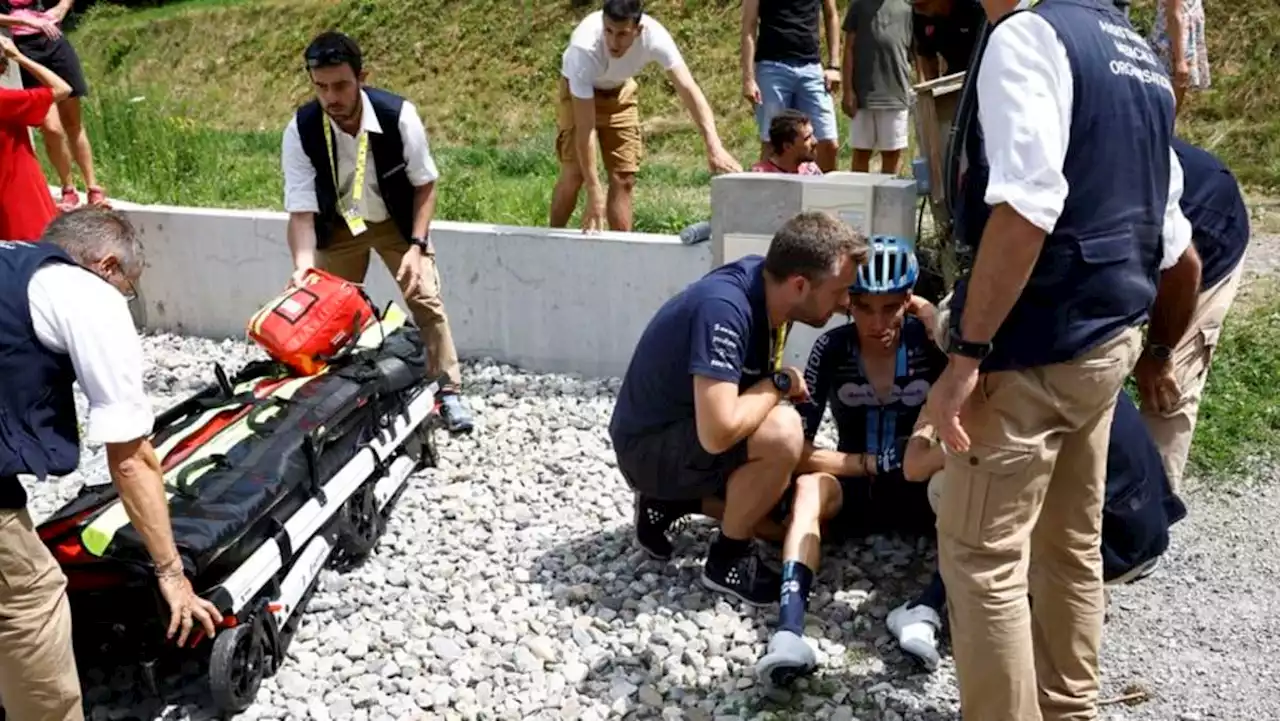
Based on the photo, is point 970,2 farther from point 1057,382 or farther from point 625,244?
point 1057,382

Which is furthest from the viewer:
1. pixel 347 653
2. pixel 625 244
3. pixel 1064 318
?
pixel 625 244

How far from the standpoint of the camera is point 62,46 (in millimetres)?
8484

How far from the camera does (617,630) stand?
4.17 m

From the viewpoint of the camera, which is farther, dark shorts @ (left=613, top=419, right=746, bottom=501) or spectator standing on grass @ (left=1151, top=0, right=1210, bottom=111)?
spectator standing on grass @ (left=1151, top=0, right=1210, bottom=111)

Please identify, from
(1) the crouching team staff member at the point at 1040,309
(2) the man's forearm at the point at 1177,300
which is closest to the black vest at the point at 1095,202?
(1) the crouching team staff member at the point at 1040,309

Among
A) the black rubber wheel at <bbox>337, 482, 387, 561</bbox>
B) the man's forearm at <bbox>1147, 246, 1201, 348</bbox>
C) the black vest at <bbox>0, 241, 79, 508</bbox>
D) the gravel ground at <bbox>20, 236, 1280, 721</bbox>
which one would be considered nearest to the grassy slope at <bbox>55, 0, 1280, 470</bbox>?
the gravel ground at <bbox>20, 236, 1280, 721</bbox>

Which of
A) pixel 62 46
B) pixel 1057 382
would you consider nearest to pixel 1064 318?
pixel 1057 382

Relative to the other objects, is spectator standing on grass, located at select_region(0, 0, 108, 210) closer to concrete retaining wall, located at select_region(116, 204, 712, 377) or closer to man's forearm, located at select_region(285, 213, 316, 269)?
concrete retaining wall, located at select_region(116, 204, 712, 377)

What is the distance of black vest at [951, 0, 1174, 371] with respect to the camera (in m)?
2.64

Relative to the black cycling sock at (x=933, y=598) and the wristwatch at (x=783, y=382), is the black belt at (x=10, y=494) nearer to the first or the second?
the wristwatch at (x=783, y=382)

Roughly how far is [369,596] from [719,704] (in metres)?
1.43

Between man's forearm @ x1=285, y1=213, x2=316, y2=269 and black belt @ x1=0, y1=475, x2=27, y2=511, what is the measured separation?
8.69 feet

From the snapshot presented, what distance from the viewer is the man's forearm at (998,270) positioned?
260cm

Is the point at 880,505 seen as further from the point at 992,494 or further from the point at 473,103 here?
the point at 473,103
